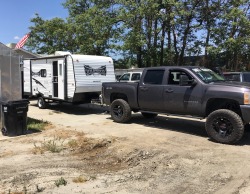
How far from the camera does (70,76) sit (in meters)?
14.2

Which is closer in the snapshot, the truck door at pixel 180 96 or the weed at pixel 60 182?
the weed at pixel 60 182

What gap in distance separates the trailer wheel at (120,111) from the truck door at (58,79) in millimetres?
3567

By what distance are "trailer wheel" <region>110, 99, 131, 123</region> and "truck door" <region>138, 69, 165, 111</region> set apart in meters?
0.61

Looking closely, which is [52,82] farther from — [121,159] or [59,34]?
[59,34]

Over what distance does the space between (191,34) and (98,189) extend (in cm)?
1917

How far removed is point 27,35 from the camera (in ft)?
101

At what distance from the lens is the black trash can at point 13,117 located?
967 cm

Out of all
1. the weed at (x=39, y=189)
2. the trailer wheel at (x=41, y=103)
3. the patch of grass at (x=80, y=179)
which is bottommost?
the weed at (x=39, y=189)

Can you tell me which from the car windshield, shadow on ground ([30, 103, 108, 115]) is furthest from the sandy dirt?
shadow on ground ([30, 103, 108, 115])

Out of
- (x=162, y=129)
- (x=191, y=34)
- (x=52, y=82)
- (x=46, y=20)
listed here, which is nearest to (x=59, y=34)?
(x=46, y=20)

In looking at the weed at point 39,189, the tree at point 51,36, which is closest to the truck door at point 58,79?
the weed at point 39,189

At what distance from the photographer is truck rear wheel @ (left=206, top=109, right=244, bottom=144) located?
27.4 feet

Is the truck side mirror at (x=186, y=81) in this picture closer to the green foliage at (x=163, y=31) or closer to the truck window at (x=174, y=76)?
the truck window at (x=174, y=76)

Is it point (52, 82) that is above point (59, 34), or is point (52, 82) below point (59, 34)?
below
